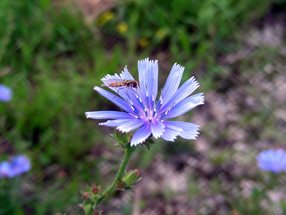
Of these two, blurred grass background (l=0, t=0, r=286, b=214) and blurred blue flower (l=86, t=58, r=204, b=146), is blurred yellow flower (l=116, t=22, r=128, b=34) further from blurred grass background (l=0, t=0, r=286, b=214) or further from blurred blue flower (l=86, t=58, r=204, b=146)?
blurred blue flower (l=86, t=58, r=204, b=146)

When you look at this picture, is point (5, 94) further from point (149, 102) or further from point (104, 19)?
point (149, 102)

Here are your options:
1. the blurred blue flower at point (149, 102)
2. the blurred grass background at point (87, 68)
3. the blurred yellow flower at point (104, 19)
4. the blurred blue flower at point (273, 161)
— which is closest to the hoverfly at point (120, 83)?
the blurred blue flower at point (149, 102)

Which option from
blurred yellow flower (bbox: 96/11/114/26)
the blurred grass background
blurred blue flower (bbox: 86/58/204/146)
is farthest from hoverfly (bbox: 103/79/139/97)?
blurred yellow flower (bbox: 96/11/114/26)

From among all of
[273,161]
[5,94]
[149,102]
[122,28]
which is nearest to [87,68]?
[122,28]

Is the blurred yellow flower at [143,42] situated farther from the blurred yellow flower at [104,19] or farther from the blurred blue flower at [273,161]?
the blurred blue flower at [273,161]

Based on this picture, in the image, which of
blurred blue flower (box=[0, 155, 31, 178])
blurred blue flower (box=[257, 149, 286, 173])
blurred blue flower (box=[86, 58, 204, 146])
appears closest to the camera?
blurred blue flower (box=[86, 58, 204, 146])

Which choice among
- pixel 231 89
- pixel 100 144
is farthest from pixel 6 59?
pixel 231 89
